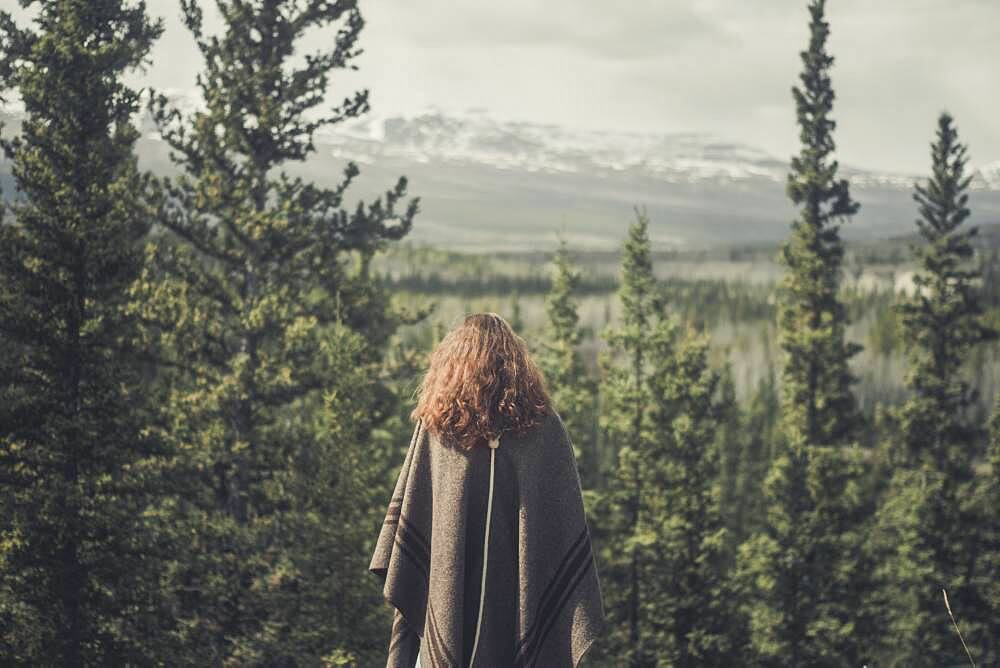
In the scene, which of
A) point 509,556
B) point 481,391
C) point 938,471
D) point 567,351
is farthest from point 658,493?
point 481,391

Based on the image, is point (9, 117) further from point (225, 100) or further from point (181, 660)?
point (181, 660)

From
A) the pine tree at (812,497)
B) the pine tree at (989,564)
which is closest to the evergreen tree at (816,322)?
the pine tree at (812,497)

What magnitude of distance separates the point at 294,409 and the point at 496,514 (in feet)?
71.5

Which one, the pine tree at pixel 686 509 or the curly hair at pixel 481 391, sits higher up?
the curly hair at pixel 481 391

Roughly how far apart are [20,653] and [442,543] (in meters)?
11.4

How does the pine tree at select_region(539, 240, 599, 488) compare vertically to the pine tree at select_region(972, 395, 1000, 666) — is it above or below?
above

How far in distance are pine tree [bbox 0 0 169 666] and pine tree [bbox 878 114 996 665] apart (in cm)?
2909

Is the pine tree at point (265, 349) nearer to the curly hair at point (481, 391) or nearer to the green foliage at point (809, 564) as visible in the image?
the curly hair at point (481, 391)

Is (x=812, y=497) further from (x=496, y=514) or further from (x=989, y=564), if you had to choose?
(x=496, y=514)

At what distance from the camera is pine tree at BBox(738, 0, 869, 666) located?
33.7 m

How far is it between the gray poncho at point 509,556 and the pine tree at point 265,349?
14015 mm

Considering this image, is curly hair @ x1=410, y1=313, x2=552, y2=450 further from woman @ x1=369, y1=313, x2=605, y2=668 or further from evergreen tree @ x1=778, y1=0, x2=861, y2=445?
evergreen tree @ x1=778, y1=0, x2=861, y2=445

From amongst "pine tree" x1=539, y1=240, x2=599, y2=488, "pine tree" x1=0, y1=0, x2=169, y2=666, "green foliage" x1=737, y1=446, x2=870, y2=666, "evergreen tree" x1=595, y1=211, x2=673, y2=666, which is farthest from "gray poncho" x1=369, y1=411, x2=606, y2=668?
"green foliage" x1=737, y1=446, x2=870, y2=666

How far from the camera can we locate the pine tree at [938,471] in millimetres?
37000
